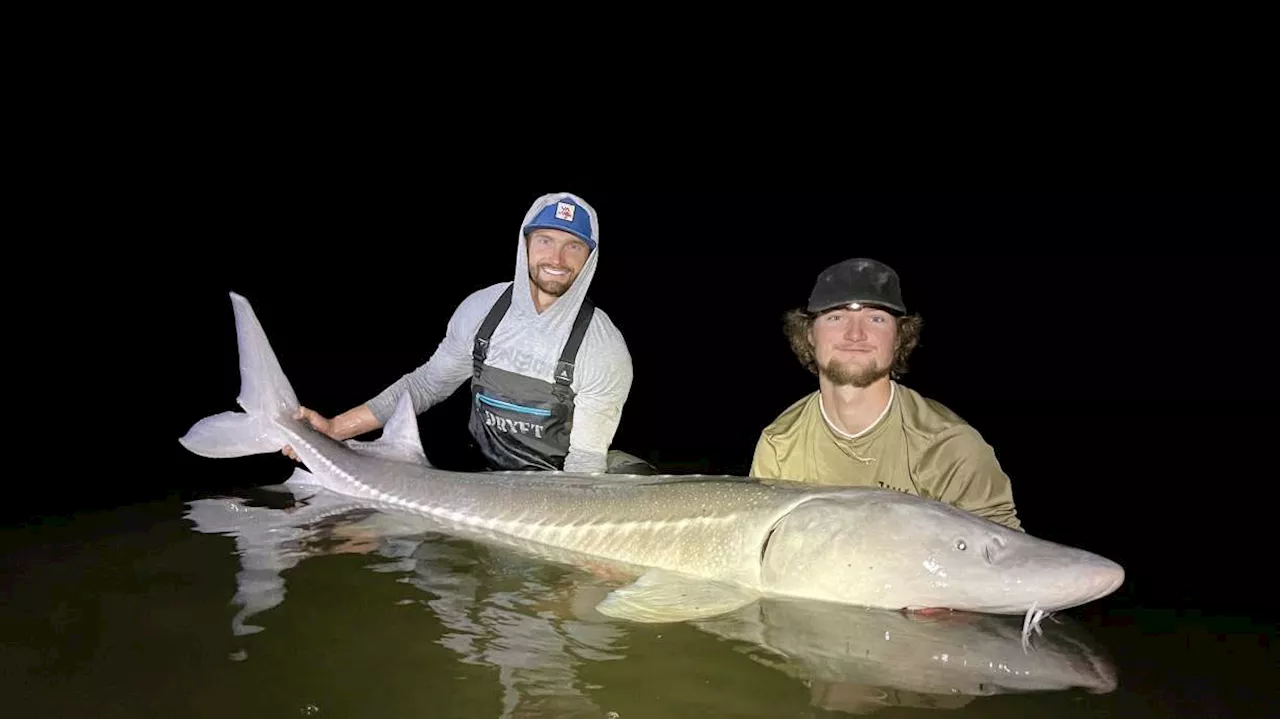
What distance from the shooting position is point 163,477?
487cm

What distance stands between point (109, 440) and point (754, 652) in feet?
16.6

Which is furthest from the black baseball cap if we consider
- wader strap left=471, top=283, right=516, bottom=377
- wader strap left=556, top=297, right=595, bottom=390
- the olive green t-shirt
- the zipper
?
wader strap left=471, top=283, right=516, bottom=377

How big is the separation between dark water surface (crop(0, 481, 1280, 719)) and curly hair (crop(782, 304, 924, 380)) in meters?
0.98

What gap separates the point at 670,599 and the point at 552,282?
2.13m

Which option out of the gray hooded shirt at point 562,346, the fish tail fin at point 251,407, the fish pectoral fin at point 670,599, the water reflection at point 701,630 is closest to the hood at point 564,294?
the gray hooded shirt at point 562,346

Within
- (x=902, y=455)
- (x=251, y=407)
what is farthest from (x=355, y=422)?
(x=902, y=455)

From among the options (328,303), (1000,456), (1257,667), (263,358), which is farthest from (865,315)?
(328,303)

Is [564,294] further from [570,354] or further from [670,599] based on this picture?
[670,599]

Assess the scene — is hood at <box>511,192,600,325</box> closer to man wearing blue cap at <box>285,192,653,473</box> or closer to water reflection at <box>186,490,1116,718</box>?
man wearing blue cap at <box>285,192,653,473</box>

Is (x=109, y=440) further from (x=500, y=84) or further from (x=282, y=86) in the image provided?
(x=500, y=84)

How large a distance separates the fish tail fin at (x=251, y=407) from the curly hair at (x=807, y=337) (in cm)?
242

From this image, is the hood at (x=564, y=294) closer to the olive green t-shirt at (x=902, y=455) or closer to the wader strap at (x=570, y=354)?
the wader strap at (x=570, y=354)

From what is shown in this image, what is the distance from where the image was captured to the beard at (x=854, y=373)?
298cm

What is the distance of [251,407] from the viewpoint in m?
4.43
